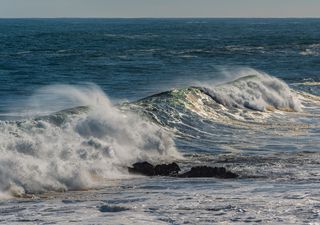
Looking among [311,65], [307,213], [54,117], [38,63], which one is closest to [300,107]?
[54,117]

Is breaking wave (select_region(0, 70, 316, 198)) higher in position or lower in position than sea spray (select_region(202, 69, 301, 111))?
lower

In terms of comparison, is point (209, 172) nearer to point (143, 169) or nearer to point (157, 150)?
point (143, 169)

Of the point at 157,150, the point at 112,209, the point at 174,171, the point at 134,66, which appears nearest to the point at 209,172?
the point at 174,171

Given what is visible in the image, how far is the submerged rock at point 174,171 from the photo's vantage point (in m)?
16.2

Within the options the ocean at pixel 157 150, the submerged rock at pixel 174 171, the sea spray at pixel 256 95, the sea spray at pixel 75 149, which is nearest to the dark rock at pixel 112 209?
the ocean at pixel 157 150

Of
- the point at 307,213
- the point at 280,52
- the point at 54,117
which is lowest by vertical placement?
the point at 307,213

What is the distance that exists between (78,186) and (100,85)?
2350cm

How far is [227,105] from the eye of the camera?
29.5m

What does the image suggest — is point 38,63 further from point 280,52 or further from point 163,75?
point 280,52

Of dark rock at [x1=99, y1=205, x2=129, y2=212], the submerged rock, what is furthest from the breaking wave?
dark rock at [x1=99, y1=205, x2=129, y2=212]

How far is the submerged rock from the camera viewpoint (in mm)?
16219

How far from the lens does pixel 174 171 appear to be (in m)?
16.8

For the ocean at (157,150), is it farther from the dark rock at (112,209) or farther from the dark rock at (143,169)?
the dark rock at (143,169)

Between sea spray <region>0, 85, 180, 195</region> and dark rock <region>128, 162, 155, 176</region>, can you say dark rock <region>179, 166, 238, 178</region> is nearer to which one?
dark rock <region>128, 162, 155, 176</region>
